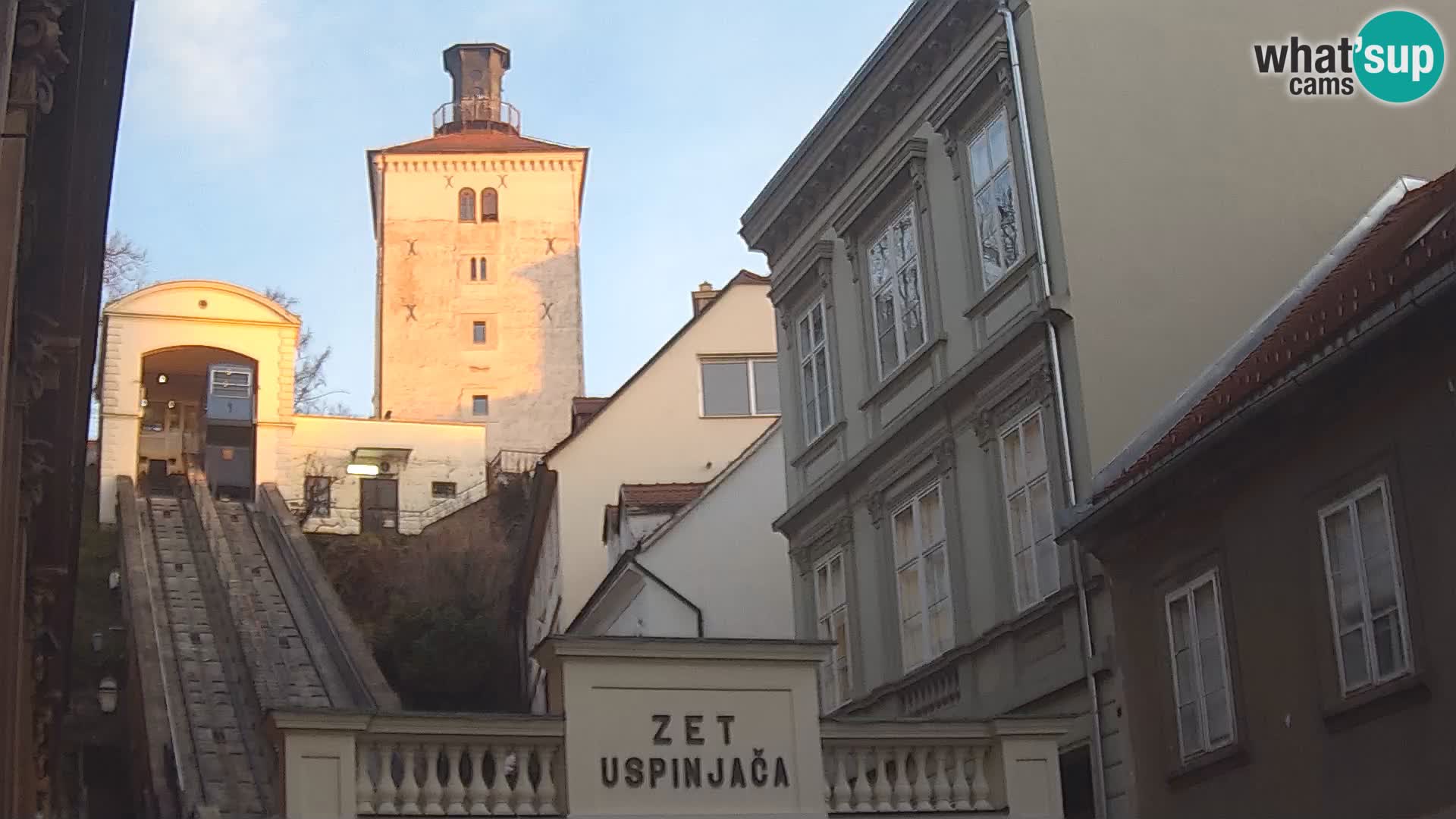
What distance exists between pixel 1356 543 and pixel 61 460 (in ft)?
37.6

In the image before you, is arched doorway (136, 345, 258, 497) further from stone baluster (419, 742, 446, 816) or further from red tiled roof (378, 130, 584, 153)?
stone baluster (419, 742, 446, 816)

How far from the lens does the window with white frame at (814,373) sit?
81.4 ft

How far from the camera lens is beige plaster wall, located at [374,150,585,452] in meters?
79.1

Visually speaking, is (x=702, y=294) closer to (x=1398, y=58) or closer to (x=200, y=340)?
(x=200, y=340)

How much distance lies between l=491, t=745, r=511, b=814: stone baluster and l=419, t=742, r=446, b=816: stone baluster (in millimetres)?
403

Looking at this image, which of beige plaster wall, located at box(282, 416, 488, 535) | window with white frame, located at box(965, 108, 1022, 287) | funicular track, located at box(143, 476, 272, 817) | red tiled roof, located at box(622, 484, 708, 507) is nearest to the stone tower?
beige plaster wall, located at box(282, 416, 488, 535)

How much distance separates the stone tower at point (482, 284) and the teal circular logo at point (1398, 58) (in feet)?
192

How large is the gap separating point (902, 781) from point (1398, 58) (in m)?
9.44

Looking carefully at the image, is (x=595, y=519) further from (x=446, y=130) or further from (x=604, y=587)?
(x=446, y=130)

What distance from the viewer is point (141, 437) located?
5522 centimetres

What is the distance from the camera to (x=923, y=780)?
1562 cm

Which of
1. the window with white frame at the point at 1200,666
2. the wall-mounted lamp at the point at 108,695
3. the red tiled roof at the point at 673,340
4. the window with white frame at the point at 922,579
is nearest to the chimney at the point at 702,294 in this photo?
the red tiled roof at the point at 673,340

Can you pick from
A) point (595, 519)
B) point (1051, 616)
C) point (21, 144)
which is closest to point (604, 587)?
point (595, 519)

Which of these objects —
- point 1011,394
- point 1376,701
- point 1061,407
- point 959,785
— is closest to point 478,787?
point 959,785
